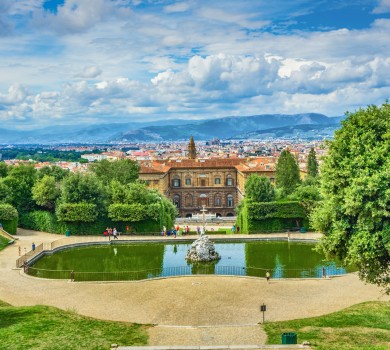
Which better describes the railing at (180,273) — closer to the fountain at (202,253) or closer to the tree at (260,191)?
the fountain at (202,253)

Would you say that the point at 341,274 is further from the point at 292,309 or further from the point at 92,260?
the point at 92,260

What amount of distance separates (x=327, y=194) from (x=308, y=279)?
365 inches

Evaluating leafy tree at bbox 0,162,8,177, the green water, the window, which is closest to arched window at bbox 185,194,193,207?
the window

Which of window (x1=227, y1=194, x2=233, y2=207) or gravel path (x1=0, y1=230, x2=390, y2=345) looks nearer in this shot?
gravel path (x1=0, y1=230, x2=390, y2=345)

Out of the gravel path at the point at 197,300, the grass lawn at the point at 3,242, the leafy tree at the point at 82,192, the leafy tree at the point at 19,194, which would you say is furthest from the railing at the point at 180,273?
the leafy tree at the point at 19,194

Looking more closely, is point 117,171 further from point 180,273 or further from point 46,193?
point 180,273

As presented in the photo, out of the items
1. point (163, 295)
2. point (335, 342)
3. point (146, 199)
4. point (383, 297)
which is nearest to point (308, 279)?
point (383, 297)

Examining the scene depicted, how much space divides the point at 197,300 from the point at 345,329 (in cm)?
818

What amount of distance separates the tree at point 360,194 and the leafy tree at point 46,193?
3404 cm

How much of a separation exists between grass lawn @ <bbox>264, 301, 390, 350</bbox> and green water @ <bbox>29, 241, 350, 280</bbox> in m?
7.57

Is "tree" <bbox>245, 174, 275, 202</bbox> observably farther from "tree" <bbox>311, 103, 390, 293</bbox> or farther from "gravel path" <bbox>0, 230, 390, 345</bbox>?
"tree" <bbox>311, 103, 390, 293</bbox>

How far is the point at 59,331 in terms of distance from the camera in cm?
2012

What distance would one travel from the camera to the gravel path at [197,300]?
20.3m

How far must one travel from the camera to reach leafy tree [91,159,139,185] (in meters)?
60.8
